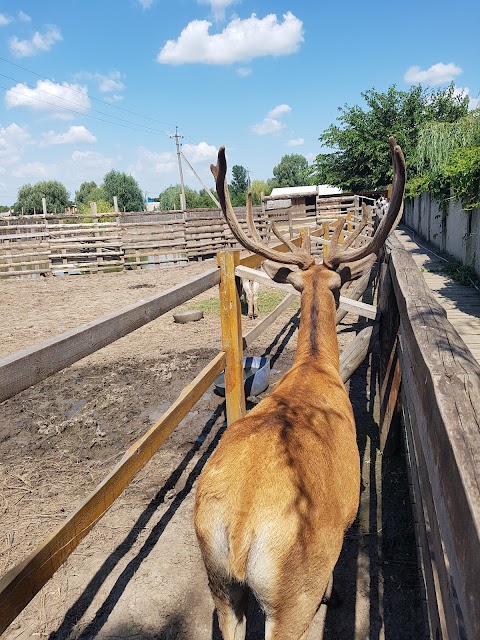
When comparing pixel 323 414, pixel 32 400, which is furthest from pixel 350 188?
pixel 323 414

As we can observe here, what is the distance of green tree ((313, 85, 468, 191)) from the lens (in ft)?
112

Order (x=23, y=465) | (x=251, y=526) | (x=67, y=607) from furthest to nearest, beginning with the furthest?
(x=23, y=465) < (x=67, y=607) < (x=251, y=526)

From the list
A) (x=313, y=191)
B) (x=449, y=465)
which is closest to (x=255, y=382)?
(x=449, y=465)

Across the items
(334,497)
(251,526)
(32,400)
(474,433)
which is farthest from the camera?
(32,400)

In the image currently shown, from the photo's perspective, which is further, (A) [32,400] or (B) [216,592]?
(A) [32,400]

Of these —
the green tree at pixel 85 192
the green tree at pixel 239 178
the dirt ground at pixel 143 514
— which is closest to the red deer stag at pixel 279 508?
the dirt ground at pixel 143 514

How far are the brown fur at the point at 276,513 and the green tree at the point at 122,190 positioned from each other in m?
78.7

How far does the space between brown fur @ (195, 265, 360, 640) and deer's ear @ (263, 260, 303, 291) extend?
1561 millimetres

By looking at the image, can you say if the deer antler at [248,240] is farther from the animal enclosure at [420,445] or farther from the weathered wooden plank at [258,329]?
the weathered wooden plank at [258,329]

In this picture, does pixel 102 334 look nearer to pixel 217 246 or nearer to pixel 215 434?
pixel 215 434

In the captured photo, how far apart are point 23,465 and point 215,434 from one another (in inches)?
A: 72.9

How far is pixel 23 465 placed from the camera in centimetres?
447

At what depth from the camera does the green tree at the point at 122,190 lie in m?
77.4

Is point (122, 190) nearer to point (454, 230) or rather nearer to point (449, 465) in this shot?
point (454, 230)
